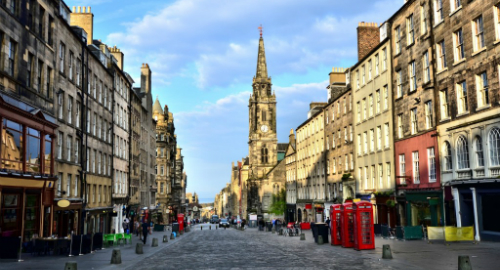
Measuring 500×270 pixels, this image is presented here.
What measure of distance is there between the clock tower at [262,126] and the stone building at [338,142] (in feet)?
182

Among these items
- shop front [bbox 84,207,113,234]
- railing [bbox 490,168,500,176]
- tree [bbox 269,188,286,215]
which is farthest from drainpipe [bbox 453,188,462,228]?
tree [bbox 269,188,286,215]

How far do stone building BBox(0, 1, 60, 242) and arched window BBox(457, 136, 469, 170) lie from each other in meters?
23.9

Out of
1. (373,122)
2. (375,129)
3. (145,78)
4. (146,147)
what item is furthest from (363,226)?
(145,78)

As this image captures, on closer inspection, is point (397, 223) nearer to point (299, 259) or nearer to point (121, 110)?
point (299, 259)

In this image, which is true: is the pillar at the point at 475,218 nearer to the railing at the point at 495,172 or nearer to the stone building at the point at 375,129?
the railing at the point at 495,172

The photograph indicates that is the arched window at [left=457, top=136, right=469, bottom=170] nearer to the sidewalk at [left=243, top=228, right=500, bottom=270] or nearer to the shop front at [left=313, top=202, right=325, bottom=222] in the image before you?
the sidewalk at [left=243, top=228, right=500, bottom=270]

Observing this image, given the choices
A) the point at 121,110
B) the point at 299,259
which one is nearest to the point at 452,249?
the point at 299,259

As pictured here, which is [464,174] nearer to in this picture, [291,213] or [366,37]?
[366,37]

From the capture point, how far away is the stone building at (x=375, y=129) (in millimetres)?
38531

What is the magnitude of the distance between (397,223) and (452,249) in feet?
49.2

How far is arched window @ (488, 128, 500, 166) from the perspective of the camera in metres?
24.8

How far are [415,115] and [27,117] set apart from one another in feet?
83.9

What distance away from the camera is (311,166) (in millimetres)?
65250

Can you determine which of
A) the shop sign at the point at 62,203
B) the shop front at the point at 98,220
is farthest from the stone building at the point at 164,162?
the shop sign at the point at 62,203
